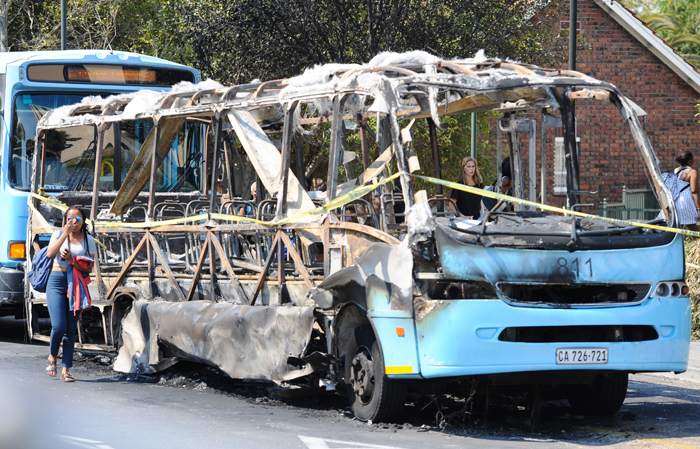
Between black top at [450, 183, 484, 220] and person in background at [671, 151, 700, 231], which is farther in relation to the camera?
person in background at [671, 151, 700, 231]

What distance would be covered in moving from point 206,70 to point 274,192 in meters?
13.3

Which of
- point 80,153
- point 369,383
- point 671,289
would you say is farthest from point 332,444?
point 80,153

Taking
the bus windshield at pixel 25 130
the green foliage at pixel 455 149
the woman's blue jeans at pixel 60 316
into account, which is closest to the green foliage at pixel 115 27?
the green foliage at pixel 455 149

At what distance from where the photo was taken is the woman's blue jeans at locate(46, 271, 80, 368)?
10.2 m

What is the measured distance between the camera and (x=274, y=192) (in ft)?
29.5

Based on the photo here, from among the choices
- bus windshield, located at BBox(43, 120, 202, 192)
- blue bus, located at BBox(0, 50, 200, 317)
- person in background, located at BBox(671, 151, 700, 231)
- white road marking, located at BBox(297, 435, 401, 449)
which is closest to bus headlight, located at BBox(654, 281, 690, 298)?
white road marking, located at BBox(297, 435, 401, 449)

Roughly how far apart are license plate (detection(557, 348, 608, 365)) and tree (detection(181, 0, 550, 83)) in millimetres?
12909

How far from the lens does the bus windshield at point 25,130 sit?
13445 mm

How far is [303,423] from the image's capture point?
25.6 feet

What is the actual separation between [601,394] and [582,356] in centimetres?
115

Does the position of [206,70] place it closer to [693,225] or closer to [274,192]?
[693,225]

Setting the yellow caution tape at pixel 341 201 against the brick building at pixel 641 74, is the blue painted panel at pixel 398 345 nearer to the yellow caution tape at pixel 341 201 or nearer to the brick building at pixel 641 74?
the yellow caution tape at pixel 341 201

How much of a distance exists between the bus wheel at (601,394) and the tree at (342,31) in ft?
39.2

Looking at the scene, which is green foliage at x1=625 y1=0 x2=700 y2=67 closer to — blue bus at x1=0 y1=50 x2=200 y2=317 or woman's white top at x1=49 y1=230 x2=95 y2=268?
blue bus at x1=0 y1=50 x2=200 y2=317
